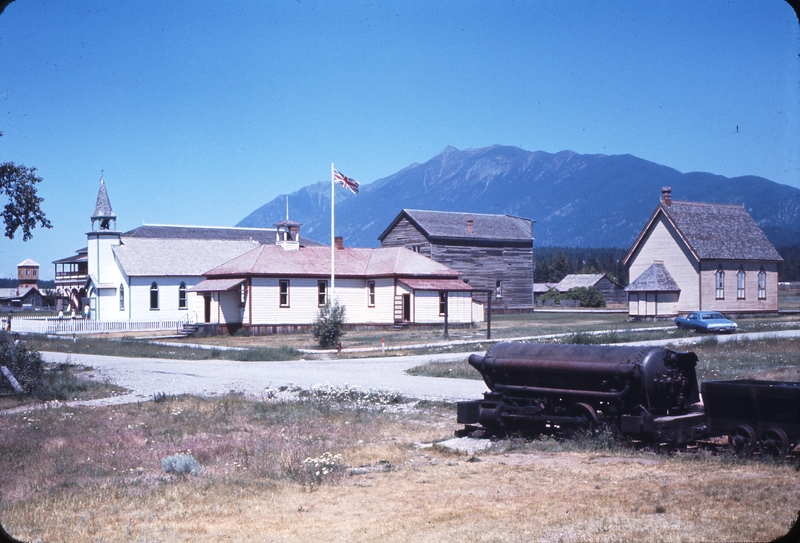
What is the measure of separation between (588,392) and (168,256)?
49.8 metres

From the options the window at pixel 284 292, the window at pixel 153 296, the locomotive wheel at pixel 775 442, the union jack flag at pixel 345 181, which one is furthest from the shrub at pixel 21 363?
the window at pixel 153 296

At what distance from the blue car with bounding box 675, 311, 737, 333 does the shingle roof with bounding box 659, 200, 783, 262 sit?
35.4 feet

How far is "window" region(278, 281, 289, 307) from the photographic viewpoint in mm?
47062

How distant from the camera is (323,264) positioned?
48812 millimetres

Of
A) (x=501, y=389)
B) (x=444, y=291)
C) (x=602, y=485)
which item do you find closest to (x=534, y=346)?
(x=501, y=389)

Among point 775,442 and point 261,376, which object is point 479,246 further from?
point 775,442

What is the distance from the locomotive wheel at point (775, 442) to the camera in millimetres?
10055

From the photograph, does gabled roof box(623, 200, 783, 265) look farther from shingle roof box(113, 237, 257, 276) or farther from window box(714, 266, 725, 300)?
shingle roof box(113, 237, 257, 276)

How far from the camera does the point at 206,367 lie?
27.7 m

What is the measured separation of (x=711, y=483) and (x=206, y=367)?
2155cm

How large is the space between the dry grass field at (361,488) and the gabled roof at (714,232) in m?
41.3

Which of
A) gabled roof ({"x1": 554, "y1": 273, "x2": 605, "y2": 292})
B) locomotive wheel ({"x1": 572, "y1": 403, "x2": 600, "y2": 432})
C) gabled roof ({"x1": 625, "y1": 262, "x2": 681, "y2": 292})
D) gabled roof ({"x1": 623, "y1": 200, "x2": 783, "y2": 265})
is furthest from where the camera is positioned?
gabled roof ({"x1": 554, "y1": 273, "x2": 605, "y2": 292})

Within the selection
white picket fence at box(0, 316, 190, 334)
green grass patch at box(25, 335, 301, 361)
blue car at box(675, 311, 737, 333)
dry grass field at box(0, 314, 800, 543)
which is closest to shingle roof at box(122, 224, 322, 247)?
white picket fence at box(0, 316, 190, 334)

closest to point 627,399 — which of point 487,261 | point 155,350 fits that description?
point 155,350
